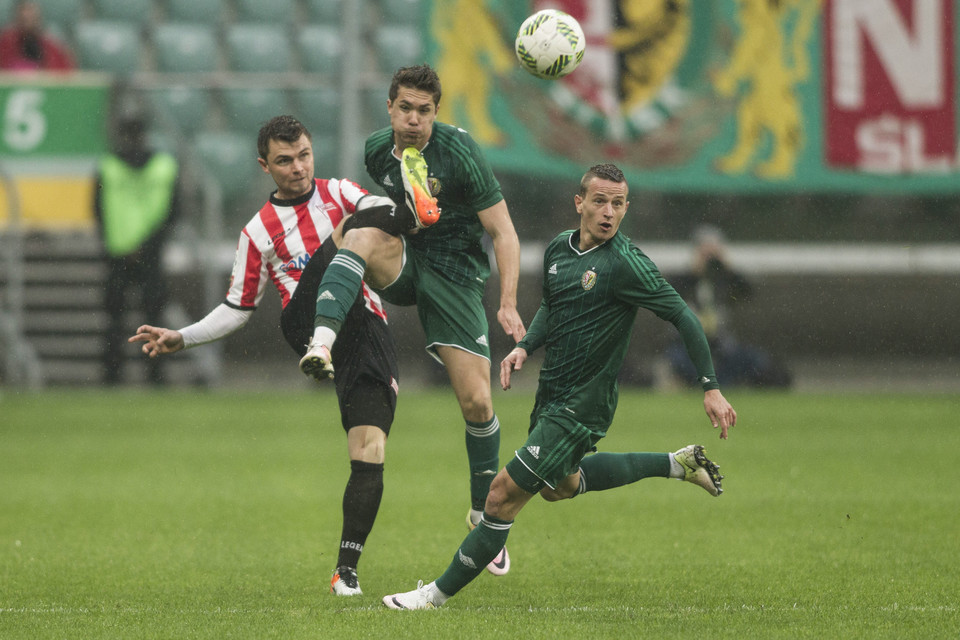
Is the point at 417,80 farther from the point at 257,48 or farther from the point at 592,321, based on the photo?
the point at 257,48

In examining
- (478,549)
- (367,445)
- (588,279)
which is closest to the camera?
(478,549)

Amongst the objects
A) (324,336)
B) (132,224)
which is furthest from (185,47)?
(324,336)

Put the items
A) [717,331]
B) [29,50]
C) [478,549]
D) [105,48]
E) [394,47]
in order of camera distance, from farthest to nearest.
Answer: [105,48] < [394,47] < [29,50] < [717,331] < [478,549]

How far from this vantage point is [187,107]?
16.8m

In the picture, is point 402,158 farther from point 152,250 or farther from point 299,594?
point 152,250

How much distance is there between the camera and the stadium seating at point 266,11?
1803 cm

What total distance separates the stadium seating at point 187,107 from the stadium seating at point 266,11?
1.79 meters

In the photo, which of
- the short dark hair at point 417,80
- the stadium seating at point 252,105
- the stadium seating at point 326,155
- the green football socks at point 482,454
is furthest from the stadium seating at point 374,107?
the short dark hair at point 417,80

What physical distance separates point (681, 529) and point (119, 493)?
153 inches

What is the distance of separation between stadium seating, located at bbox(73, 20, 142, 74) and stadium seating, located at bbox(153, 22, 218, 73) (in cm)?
38

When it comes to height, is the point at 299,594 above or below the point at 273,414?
above

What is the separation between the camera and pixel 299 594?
18.0ft

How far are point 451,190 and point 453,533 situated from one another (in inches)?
87.6

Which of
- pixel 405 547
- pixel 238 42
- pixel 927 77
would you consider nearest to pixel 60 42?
pixel 238 42
